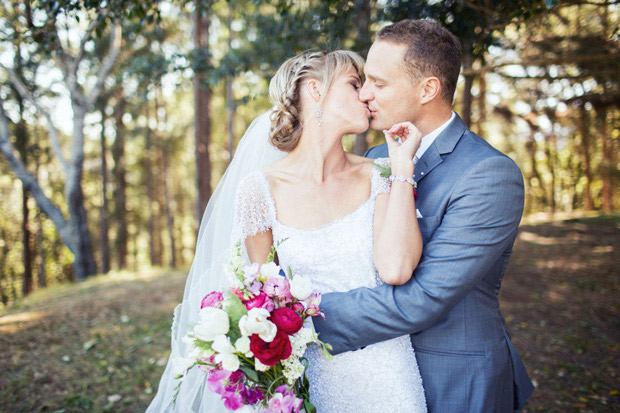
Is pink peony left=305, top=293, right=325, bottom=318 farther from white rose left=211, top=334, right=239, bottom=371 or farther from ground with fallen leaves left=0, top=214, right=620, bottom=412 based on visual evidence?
ground with fallen leaves left=0, top=214, right=620, bottom=412

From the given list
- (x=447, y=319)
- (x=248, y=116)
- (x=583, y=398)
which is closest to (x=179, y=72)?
(x=447, y=319)

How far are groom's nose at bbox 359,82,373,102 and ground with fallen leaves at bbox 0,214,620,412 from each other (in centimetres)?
378

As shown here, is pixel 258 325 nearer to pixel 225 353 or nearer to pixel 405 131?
pixel 225 353

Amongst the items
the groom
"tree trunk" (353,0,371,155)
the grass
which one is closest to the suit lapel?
the groom

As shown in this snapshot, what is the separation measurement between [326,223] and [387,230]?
43 centimetres

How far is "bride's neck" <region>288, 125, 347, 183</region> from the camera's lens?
2.37m

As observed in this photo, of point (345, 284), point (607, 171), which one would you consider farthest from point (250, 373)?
point (607, 171)

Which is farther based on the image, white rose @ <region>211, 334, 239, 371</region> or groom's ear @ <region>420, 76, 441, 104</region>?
groom's ear @ <region>420, 76, 441, 104</region>

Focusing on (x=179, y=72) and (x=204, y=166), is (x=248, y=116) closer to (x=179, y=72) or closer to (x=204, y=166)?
(x=204, y=166)

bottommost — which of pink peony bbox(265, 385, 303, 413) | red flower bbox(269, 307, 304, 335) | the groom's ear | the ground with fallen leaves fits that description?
the ground with fallen leaves

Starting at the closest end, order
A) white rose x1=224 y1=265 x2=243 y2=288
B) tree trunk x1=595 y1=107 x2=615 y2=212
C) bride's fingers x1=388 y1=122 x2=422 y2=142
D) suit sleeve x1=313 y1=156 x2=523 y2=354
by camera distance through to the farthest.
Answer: white rose x1=224 y1=265 x2=243 y2=288
suit sleeve x1=313 y1=156 x2=523 y2=354
bride's fingers x1=388 y1=122 x2=422 y2=142
tree trunk x1=595 y1=107 x2=615 y2=212

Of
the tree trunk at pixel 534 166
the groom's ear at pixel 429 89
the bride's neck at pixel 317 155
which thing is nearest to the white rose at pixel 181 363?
the bride's neck at pixel 317 155

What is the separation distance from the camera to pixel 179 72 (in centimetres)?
532

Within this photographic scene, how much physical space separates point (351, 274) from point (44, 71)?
14.9m
